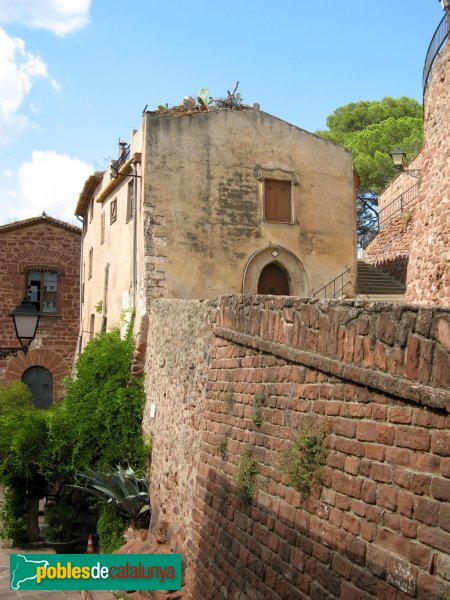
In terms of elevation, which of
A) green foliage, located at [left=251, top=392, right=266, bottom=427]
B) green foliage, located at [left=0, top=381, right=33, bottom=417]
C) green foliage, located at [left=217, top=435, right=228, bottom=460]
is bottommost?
green foliage, located at [left=0, top=381, right=33, bottom=417]

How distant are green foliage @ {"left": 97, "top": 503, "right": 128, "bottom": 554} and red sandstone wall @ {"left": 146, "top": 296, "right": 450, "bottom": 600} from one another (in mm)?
3886

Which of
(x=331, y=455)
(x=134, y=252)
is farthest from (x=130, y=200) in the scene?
(x=331, y=455)

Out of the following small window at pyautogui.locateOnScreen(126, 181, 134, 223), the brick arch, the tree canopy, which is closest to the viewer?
small window at pyautogui.locateOnScreen(126, 181, 134, 223)

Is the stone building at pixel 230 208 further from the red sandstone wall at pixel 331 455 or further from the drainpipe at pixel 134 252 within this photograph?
the red sandstone wall at pixel 331 455

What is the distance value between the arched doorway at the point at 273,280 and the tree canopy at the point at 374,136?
60.6 feet

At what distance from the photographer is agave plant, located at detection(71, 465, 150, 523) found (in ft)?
38.5

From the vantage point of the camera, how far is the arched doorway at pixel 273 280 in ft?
53.8

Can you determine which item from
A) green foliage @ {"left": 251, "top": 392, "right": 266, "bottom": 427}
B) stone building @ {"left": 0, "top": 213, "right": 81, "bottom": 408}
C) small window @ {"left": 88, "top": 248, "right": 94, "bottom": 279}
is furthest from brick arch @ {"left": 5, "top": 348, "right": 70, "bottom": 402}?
green foliage @ {"left": 251, "top": 392, "right": 266, "bottom": 427}

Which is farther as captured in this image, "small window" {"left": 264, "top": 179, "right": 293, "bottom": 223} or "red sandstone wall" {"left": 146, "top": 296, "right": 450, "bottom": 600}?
"small window" {"left": 264, "top": 179, "right": 293, "bottom": 223}

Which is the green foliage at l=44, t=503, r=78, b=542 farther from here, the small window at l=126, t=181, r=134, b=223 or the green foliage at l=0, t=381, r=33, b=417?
the green foliage at l=0, t=381, r=33, b=417

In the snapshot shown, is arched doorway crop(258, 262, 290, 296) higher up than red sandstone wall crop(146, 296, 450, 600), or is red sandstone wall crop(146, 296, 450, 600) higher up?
arched doorway crop(258, 262, 290, 296)

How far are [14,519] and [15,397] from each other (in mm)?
10165

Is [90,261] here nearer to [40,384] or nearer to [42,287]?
[42,287]

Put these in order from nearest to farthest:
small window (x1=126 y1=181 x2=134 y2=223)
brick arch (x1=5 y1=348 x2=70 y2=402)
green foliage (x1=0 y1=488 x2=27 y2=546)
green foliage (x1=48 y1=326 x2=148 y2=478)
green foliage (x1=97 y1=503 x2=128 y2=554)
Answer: green foliage (x1=97 y1=503 x2=128 y2=554), green foliage (x1=48 y1=326 x2=148 y2=478), green foliage (x1=0 y1=488 x2=27 y2=546), small window (x1=126 y1=181 x2=134 y2=223), brick arch (x1=5 y1=348 x2=70 y2=402)
